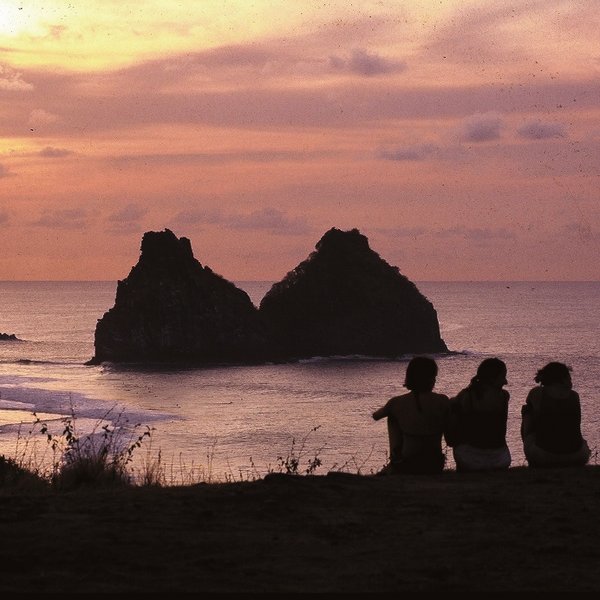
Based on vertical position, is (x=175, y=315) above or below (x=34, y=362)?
above

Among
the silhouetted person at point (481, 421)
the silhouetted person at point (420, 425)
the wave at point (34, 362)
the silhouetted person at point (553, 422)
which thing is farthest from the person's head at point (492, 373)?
the wave at point (34, 362)

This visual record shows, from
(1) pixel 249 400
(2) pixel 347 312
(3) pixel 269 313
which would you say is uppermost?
(3) pixel 269 313

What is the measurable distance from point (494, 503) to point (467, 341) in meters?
178

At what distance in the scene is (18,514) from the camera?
1056 centimetres

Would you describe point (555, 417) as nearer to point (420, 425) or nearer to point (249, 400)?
point (420, 425)

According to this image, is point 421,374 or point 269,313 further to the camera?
point 269,313

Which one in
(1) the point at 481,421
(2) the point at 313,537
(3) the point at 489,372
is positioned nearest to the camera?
(2) the point at 313,537

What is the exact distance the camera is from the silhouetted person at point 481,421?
13.4 m

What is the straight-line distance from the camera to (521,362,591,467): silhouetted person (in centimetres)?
1345

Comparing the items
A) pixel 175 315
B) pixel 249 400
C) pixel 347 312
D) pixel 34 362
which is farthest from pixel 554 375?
pixel 34 362

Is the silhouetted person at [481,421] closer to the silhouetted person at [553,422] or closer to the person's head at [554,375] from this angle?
the silhouetted person at [553,422]

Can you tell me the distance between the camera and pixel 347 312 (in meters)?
154

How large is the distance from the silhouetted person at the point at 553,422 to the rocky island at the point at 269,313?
415ft

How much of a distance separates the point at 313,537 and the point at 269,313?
461 ft
